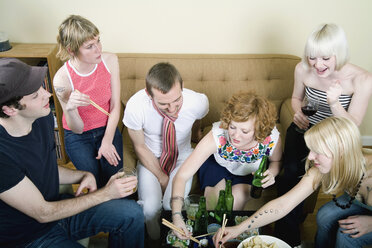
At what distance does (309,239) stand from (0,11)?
9.53ft

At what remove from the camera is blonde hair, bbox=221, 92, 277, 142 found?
1728 mm

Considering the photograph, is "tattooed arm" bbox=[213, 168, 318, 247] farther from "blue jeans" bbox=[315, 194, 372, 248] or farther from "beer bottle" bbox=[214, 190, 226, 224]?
"blue jeans" bbox=[315, 194, 372, 248]

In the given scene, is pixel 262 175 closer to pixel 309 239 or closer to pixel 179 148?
pixel 179 148

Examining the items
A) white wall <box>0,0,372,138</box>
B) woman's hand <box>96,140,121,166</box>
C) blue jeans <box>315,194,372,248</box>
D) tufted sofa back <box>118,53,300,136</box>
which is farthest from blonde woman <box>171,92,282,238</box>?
white wall <box>0,0,372,138</box>

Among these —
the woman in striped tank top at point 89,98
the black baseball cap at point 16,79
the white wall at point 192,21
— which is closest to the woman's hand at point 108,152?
the woman in striped tank top at point 89,98

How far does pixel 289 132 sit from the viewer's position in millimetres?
2113

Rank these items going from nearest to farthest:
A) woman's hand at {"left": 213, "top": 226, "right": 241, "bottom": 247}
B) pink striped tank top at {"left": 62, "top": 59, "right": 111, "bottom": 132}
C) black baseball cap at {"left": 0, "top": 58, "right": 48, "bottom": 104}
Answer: black baseball cap at {"left": 0, "top": 58, "right": 48, "bottom": 104} < woman's hand at {"left": 213, "top": 226, "right": 241, "bottom": 247} < pink striped tank top at {"left": 62, "top": 59, "right": 111, "bottom": 132}

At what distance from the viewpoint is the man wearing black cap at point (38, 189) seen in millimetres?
1415

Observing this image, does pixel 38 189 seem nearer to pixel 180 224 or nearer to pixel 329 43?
pixel 180 224

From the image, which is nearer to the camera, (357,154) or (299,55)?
(357,154)

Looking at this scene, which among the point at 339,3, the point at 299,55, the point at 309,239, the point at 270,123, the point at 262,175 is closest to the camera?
the point at 270,123

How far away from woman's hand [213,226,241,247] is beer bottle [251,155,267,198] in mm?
426

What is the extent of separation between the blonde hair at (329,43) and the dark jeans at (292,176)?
0.49 meters

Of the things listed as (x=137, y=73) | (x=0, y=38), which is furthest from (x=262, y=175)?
(x=0, y=38)
